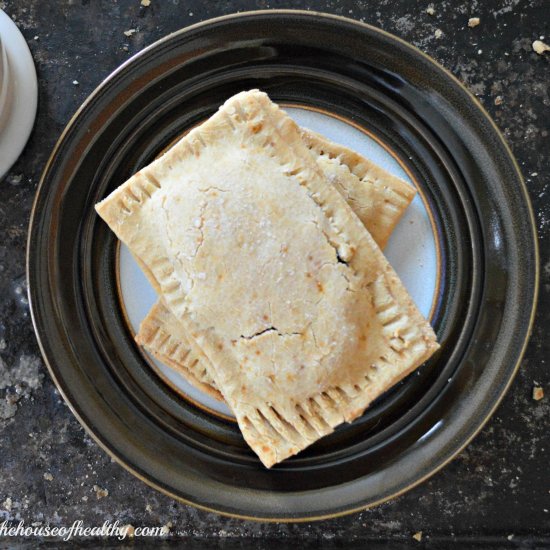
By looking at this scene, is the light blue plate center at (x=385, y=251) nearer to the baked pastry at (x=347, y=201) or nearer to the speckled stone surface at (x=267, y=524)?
the baked pastry at (x=347, y=201)

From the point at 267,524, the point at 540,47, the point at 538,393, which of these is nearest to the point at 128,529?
the point at 267,524

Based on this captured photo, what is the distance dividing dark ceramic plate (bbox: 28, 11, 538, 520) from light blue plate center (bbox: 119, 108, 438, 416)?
0.01 meters

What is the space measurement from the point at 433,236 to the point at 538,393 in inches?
19.0

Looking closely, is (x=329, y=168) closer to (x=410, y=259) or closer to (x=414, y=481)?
(x=410, y=259)

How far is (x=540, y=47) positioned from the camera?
1.47m

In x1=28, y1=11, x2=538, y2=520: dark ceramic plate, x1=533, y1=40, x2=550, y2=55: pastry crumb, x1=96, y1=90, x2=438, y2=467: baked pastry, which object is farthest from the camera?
x1=533, y1=40, x2=550, y2=55: pastry crumb

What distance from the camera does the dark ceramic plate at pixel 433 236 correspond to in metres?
1.27

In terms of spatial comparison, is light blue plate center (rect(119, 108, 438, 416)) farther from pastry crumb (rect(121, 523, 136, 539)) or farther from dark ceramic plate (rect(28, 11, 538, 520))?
pastry crumb (rect(121, 523, 136, 539))

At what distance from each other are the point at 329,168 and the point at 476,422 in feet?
1.99

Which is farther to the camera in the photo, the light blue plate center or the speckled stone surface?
the speckled stone surface

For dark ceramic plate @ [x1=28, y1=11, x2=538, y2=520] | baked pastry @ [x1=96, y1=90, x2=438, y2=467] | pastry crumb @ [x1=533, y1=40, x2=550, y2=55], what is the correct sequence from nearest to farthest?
baked pastry @ [x1=96, y1=90, x2=438, y2=467] → dark ceramic plate @ [x1=28, y1=11, x2=538, y2=520] → pastry crumb @ [x1=533, y1=40, x2=550, y2=55]

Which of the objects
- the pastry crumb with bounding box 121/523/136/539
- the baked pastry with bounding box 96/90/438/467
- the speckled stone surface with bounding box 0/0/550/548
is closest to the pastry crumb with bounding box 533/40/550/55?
the speckled stone surface with bounding box 0/0/550/548

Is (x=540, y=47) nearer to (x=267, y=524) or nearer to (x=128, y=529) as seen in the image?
(x=267, y=524)

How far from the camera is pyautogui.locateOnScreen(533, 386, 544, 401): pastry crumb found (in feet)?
4.85
